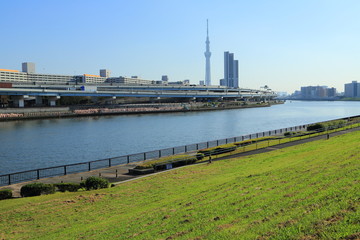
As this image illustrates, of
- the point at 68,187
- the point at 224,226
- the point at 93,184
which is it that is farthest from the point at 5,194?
the point at 224,226

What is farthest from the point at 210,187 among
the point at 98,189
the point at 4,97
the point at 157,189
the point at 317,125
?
the point at 4,97

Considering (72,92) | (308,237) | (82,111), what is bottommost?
(308,237)

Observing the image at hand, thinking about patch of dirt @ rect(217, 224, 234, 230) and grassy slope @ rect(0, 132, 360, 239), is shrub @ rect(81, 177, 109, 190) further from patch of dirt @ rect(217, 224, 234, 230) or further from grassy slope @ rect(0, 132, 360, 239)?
patch of dirt @ rect(217, 224, 234, 230)

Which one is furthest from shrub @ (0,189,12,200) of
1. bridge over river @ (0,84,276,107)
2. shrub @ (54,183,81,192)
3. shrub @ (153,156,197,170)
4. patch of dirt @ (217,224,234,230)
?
bridge over river @ (0,84,276,107)

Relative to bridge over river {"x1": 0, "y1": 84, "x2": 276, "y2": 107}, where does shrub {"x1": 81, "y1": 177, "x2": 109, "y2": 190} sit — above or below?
below

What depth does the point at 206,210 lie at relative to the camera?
31.4ft

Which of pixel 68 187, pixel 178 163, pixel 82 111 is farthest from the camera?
pixel 82 111

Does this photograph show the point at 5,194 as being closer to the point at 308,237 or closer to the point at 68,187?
the point at 68,187

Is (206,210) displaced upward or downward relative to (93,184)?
upward

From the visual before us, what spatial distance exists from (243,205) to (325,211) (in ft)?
7.74

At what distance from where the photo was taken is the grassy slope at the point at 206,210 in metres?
7.15

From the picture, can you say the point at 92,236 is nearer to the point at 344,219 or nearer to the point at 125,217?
the point at 125,217

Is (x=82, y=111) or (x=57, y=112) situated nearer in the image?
(x=57, y=112)

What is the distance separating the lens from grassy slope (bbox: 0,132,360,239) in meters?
7.15
